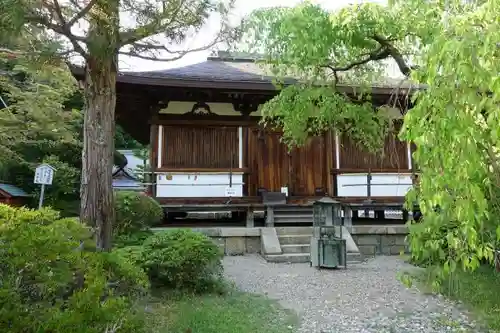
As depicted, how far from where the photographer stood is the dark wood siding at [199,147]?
9672 millimetres

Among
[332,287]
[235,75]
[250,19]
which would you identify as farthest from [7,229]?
[235,75]

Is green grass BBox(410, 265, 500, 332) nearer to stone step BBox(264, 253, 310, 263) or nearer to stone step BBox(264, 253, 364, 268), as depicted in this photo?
stone step BBox(264, 253, 364, 268)

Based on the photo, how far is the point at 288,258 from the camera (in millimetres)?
7891

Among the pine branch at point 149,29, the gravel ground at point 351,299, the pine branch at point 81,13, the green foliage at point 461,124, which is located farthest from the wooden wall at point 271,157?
the green foliage at point 461,124

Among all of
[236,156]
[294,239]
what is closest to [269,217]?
[294,239]

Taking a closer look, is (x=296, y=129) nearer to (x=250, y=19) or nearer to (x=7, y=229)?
(x=250, y=19)

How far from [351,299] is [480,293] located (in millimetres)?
1836

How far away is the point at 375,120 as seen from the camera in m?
6.15

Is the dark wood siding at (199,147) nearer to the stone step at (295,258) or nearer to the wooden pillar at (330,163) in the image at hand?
the wooden pillar at (330,163)

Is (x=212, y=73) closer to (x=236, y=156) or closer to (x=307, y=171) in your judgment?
(x=236, y=156)

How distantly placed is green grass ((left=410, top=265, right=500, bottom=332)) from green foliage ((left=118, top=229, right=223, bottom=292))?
288cm

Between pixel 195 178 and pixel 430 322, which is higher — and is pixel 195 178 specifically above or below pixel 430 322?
above

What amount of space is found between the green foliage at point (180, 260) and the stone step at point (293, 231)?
341cm

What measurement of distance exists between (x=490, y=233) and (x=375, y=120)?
3770 mm
